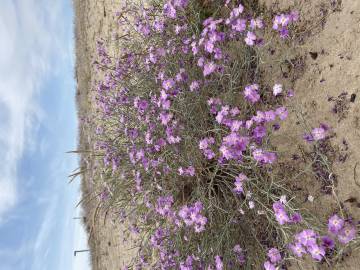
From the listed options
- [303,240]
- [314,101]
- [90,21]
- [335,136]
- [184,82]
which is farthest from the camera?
[90,21]

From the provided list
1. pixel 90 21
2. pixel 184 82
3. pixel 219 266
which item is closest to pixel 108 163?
pixel 184 82

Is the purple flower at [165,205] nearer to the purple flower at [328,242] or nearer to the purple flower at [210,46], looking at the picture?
the purple flower at [210,46]

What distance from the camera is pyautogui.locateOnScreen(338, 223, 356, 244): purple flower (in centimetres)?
220

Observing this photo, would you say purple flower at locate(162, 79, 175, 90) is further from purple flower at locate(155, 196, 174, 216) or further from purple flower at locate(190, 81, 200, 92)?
purple flower at locate(155, 196, 174, 216)

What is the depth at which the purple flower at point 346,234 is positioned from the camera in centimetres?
220

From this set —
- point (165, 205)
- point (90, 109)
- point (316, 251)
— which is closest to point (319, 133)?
point (316, 251)

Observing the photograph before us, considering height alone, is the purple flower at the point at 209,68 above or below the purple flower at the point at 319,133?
above

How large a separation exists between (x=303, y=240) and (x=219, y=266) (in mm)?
835

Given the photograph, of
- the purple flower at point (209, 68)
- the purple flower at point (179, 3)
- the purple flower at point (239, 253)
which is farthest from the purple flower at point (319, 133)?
the purple flower at point (179, 3)

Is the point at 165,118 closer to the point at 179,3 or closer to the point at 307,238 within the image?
the point at 179,3

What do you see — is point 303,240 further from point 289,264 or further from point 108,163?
point 108,163

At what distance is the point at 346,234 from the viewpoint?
2221 millimetres

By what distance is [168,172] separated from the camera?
12.0 ft

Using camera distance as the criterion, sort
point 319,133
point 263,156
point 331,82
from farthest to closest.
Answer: point 331,82, point 263,156, point 319,133
